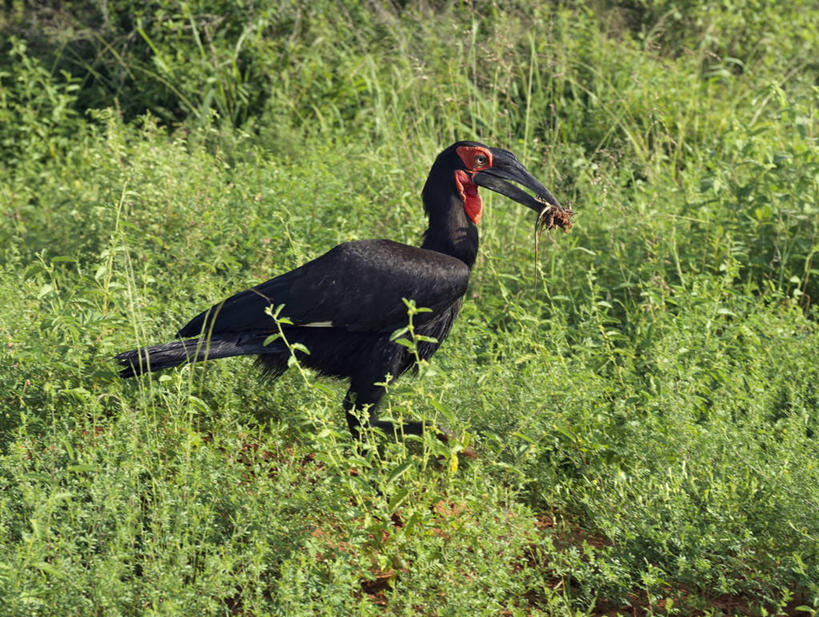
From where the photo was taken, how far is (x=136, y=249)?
450cm

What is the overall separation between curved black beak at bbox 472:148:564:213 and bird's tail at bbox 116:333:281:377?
109 cm

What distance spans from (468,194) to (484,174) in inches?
4.0

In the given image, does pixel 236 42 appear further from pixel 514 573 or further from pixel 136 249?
pixel 514 573

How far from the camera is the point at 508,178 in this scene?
3.70 m

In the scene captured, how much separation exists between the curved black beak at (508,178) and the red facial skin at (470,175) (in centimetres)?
2

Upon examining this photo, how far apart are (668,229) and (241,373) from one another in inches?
97.1

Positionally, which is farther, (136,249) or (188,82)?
(188,82)

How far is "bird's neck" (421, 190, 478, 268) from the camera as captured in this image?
366cm

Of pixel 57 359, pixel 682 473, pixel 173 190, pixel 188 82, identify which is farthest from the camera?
pixel 188 82

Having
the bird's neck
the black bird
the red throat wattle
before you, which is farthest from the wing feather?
the red throat wattle

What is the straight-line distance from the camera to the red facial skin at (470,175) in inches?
146

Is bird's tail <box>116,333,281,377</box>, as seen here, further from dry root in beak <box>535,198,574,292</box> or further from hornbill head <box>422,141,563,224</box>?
dry root in beak <box>535,198,574,292</box>

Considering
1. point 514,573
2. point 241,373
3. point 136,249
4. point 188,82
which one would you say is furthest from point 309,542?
point 188,82

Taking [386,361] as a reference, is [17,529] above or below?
below
